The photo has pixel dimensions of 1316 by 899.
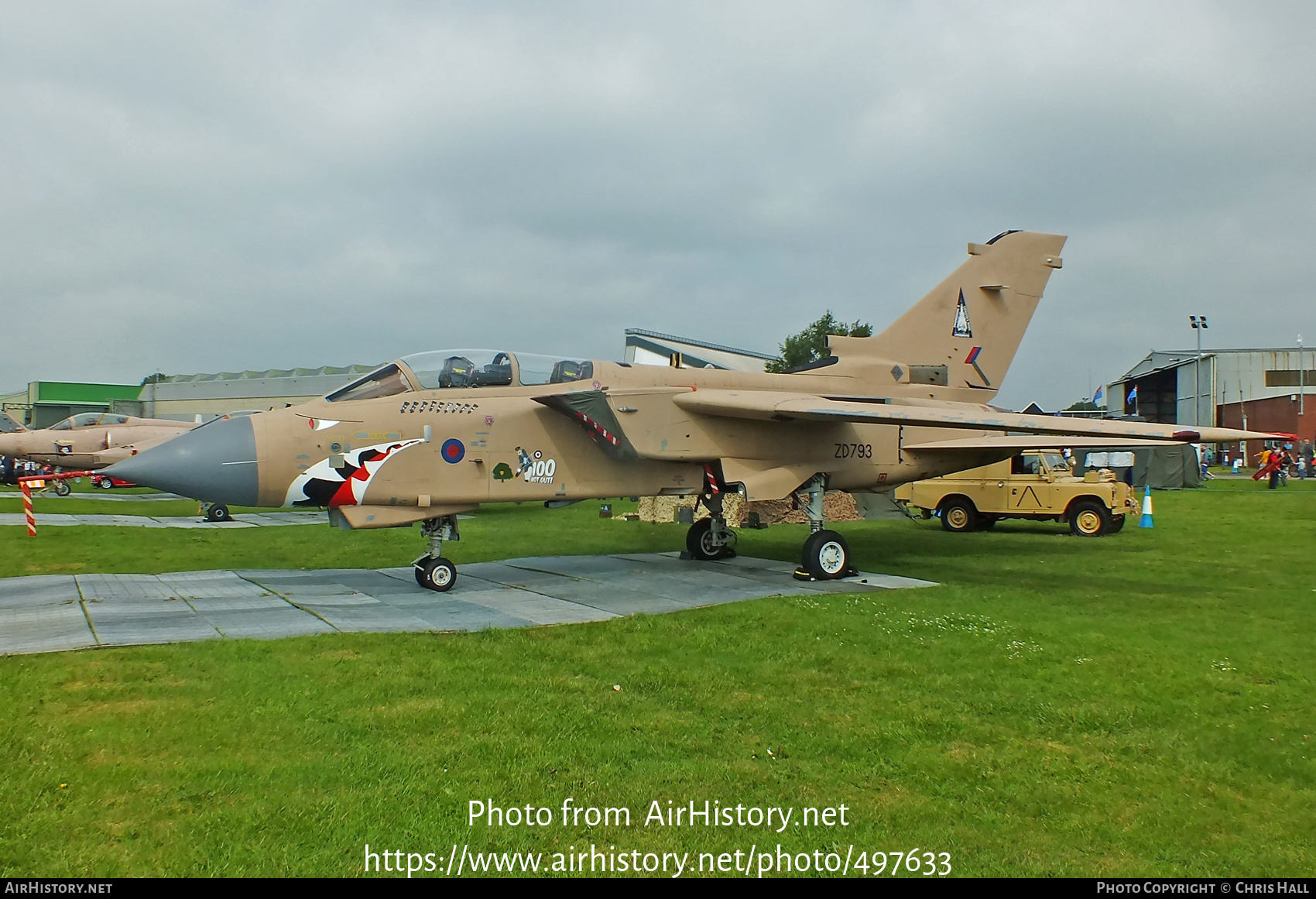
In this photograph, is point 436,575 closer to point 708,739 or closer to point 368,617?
point 368,617

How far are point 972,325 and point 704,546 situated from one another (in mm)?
6188

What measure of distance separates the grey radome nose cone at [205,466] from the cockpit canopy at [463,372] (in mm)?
1192

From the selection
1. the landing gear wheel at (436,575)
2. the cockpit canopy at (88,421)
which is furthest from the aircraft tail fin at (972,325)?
the cockpit canopy at (88,421)

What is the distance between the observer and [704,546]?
13.4 m

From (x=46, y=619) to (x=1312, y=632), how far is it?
476 inches

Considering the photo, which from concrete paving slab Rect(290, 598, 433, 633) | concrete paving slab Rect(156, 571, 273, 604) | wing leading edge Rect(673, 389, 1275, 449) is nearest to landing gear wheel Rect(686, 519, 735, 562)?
wing leading edge Rect(673, 389, 1275, 449)

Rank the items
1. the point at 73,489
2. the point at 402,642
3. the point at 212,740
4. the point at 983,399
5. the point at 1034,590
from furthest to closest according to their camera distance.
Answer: the point at 73,489, the point at 983,399, the point at 1034,590, the point at 402,642, the point at 212,740

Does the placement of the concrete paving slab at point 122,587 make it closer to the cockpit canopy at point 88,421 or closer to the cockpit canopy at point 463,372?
the cockpit canopy at point 463,372

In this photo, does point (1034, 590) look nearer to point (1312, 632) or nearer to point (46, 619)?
point (1312, 632)

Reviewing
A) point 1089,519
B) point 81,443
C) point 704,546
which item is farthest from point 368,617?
point 81,443

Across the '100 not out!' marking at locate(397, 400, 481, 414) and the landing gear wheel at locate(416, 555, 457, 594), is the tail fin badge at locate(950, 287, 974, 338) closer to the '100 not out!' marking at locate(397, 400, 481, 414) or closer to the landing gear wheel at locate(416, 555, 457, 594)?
the '100 not out!' marking at locate(397, 400, 481, 414)

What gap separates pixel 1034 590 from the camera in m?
10.1

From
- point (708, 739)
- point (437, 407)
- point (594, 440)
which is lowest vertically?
point (708, 739)
